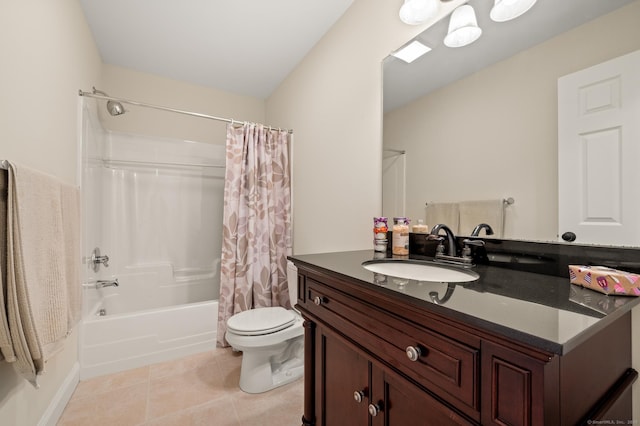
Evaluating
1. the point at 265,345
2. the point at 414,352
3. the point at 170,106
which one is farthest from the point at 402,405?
the point at 170,106

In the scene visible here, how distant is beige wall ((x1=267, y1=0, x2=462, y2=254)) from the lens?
1.52 metres

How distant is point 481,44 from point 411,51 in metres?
0.35

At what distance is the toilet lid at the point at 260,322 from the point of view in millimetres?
1568

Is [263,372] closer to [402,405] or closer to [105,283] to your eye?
[402,405]

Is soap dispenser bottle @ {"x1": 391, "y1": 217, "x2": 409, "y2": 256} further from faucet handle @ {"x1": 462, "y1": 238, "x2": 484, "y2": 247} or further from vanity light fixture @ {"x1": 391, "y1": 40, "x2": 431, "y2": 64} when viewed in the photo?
vanity light fixture @ {"x1": 391, "y1": 40, "x2": 431, "y2": 64}

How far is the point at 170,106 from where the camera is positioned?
270 cm

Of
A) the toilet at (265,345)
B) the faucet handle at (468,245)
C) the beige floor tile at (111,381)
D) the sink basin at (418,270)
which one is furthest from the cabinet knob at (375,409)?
the beige floor tile at (111,381)

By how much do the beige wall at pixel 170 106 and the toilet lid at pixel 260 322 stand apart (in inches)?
79.0

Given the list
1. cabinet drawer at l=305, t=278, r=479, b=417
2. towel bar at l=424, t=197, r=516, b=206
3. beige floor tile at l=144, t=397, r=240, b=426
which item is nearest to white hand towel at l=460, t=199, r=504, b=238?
towel bar at l=424, t=197, r=516, b=206

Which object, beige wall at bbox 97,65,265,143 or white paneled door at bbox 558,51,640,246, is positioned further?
beige wall at bbox 97,65,265,143

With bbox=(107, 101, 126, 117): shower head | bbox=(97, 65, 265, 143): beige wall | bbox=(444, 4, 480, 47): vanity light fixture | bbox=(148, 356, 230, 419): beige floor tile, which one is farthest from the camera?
bbox=(97, 65, 265, 143): beige wall

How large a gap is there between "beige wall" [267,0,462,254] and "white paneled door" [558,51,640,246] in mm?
712

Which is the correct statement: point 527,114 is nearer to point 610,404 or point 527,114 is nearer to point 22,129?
point 610,404

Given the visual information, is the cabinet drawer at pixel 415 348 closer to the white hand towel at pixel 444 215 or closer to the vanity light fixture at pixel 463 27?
the white hand towel at pixel 444 215
